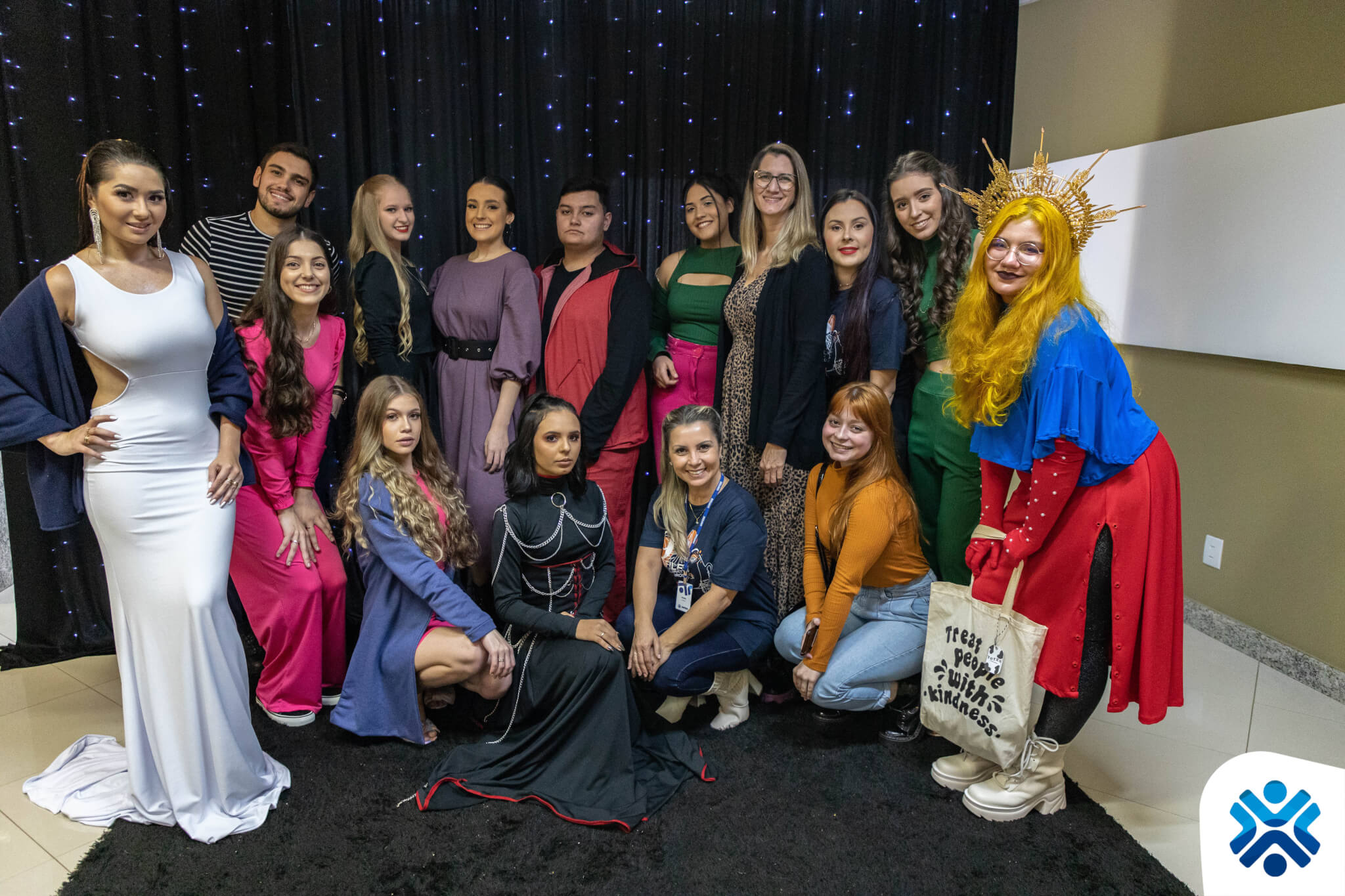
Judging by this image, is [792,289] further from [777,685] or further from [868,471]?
[777,685]

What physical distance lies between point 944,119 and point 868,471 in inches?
70.8

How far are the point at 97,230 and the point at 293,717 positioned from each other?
148cm

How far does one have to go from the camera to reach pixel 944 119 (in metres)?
3.47

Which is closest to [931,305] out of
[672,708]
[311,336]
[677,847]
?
[672,708]

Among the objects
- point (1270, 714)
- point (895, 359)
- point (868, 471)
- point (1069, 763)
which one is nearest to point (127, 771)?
point (868, 471)

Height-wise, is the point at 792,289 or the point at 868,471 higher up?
the point at 792,289

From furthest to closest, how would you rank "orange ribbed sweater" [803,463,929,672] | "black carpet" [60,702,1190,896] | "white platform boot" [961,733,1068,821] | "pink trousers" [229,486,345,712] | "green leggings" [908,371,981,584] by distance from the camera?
"pink trousers" [229,486,345,712]
"green leggings" [908,371,981,584]
"orange ribbed sweater" [803,463,929,672]
"white platform boot" [961,733,1068,821]
"black carpet" [60,702,1190,896]

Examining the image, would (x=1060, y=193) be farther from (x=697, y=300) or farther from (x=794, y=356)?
(x=697, y=300)

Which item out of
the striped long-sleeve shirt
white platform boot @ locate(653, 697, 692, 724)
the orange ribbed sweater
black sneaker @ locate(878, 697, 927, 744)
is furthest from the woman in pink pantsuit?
black sneaker @ locate(878, 697, 927, 744)

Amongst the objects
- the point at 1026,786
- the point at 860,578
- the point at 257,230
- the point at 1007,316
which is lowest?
the point at 1026,786

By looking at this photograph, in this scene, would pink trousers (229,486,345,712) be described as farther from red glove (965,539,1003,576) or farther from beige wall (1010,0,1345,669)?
beige wall (1010,0,1345,669)

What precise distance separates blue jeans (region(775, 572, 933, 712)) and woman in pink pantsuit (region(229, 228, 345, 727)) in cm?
146

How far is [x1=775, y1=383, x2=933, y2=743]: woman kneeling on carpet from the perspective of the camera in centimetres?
242

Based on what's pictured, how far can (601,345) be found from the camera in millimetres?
2988
